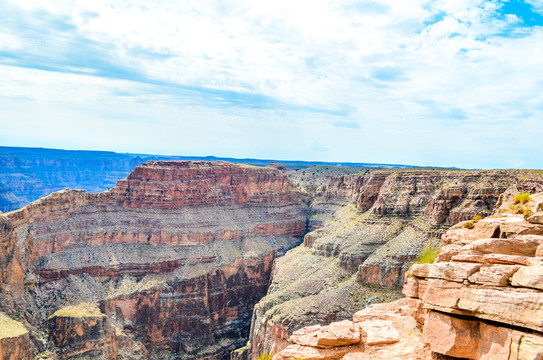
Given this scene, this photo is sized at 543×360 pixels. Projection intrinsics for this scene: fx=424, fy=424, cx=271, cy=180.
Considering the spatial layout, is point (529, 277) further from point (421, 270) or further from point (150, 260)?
point (150, 260)

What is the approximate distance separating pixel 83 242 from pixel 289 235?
64.3m

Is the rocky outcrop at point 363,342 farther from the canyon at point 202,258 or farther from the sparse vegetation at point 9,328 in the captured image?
the sparse vegetation at point 9,328

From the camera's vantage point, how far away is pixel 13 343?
6047 centimetres

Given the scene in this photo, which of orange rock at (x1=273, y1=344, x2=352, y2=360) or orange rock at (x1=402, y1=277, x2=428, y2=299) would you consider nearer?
orange rock at (x1=273, y1=344, x2=352, y2=360)

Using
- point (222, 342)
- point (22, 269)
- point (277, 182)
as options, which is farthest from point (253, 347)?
point (277, 182)

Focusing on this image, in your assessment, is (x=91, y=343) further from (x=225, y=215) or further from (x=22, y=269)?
(x=225, y=215)

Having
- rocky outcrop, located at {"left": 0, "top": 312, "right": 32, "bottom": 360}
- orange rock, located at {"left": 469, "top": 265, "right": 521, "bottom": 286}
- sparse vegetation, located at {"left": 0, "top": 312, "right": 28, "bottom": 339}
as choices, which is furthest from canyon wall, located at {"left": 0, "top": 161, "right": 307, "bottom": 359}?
orange rock, located at {"left": 469, "top": 265, "right": 521, "bottom": 286}

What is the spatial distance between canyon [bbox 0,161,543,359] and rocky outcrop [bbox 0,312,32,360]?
290 millimetres

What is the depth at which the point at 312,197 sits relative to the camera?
162 meters

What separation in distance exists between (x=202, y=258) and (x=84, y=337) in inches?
1548

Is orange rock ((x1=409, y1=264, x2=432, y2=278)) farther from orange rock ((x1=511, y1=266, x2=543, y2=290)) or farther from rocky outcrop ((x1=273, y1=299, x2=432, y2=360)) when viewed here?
orange rock ((x1=511, y1=266, x2=543, y2=290))

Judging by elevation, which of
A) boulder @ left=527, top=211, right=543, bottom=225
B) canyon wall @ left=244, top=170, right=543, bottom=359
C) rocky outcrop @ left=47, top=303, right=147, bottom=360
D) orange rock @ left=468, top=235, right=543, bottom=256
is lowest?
rocky outcrop @ left=47, top=303, right=147, bottom=360

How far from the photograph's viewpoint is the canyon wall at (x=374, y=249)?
230ft

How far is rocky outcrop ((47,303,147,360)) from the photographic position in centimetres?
7331
